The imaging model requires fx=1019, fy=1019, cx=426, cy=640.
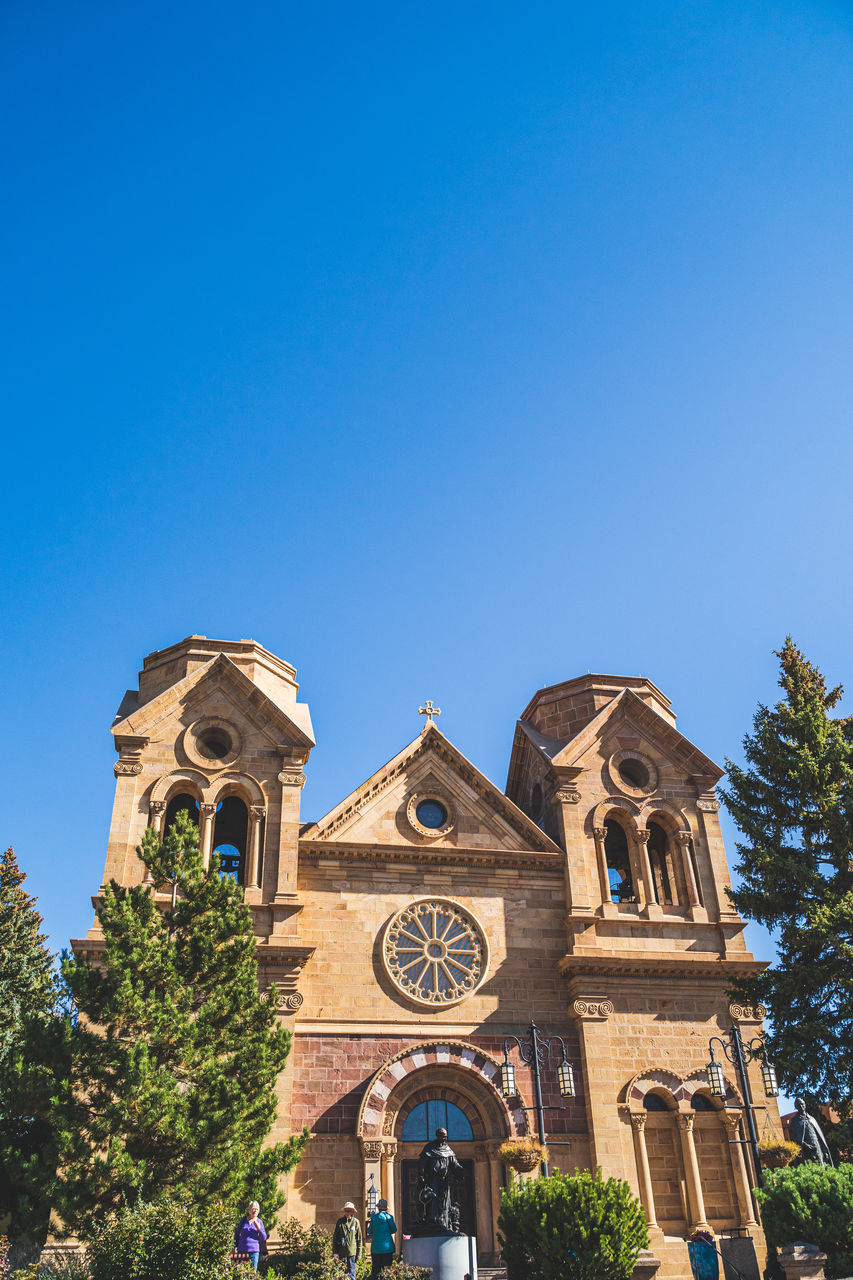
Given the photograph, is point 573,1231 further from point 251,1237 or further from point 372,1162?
point 372,1162

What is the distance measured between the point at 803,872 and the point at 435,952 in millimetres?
9797

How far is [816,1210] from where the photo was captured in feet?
56.1

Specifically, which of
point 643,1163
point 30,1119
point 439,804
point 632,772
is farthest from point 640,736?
point 30,1119

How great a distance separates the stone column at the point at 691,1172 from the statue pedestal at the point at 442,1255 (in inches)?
385

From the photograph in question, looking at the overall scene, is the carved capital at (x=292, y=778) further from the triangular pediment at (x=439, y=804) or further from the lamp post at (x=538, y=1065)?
the lamp post at (x=538, y=1065)

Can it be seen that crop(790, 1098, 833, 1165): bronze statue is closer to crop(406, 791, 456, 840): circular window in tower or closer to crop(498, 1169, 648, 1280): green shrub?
crop(498, 1169, 648, 1280): green shrub

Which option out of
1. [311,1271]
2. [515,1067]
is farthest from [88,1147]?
[515,1067]

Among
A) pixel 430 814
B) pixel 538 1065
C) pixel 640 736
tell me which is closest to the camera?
pixel 538 1065

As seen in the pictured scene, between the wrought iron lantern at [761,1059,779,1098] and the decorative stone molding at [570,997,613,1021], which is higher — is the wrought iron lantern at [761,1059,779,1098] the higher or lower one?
the lower one

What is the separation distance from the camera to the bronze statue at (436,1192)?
18.3 meters

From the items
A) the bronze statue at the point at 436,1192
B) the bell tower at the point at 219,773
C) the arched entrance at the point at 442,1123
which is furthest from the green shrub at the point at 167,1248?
the bell tower at the point at 219,773

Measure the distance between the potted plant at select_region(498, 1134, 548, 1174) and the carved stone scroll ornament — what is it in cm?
386

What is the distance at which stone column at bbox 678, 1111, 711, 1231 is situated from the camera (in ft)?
83.0

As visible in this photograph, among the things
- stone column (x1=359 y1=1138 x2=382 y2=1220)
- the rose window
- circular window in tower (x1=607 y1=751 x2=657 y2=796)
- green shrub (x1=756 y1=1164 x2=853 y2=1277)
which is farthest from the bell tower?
green shrub (x1=756 y1=1164 x2=853 y2=1277)
